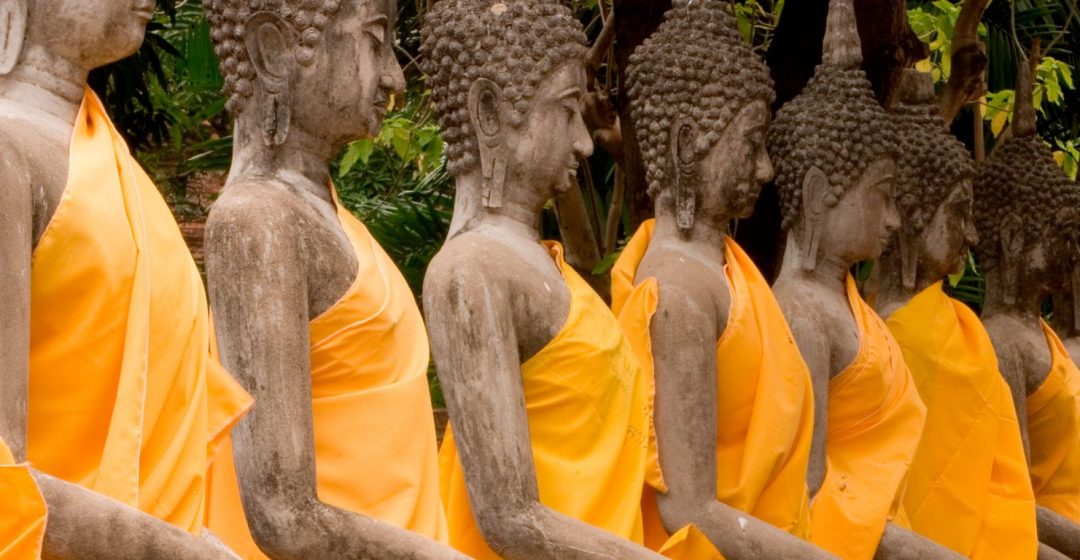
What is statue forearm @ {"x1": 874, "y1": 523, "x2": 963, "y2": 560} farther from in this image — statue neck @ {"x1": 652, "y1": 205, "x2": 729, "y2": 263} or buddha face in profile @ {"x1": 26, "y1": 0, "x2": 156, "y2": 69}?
buddha face in profile @ {"x1": 26, "y1": 0, "x2": 156, "y2": 69}

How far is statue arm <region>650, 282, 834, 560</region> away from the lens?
16.6 feet

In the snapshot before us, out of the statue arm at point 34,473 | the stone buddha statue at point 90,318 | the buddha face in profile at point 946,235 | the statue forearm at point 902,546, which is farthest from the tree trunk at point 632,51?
the statue arm at point 34,473

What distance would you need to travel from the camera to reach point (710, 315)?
17.0 feet

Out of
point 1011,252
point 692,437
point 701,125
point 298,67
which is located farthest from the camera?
point 1011,252

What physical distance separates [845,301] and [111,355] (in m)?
3.12

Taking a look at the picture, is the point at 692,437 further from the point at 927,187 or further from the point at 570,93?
the point at 927,187

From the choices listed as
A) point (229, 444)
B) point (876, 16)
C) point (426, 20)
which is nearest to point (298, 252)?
point (229, 444)

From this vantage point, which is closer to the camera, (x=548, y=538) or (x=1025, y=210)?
(x=548, y=538)

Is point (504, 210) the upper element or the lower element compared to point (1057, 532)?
upper

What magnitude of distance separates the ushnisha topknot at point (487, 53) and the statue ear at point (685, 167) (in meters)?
0.65

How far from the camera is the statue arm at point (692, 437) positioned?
16.6 ft

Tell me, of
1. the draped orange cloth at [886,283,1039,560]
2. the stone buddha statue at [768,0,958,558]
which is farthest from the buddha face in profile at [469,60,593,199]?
the draped orange cloth at [886,283,1039,560]

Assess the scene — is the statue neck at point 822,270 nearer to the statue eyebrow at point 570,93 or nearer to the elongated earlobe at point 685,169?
the elongated earlobe at point 685,169

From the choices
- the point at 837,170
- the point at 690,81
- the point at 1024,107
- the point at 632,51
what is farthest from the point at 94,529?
the point at 1024,107
